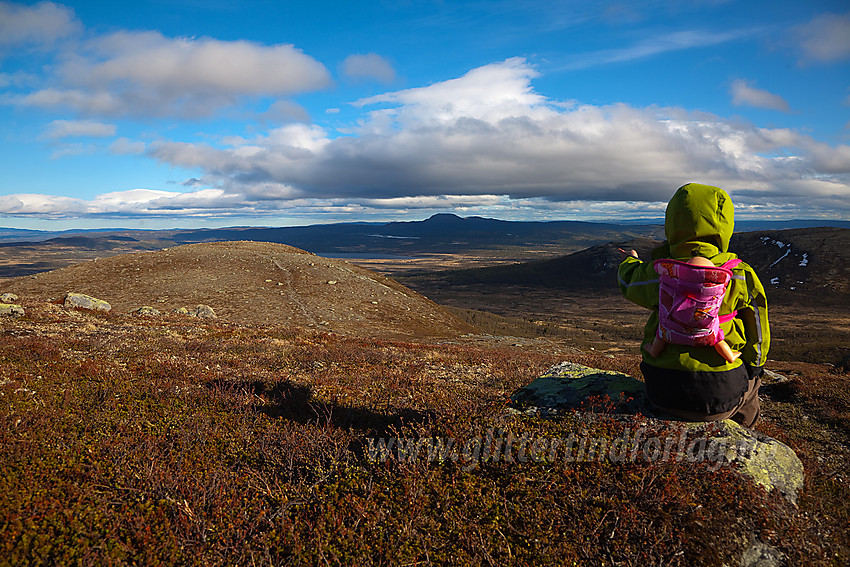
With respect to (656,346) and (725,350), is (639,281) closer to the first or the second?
(656,346)

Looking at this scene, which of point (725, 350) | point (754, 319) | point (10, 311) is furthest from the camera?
point (10, 311)

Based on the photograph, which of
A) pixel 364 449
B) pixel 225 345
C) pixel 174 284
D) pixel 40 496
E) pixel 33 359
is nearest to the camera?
pixel 40 496

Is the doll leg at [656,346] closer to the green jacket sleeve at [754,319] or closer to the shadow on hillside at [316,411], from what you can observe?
the green jacket sleeve at [754,319]

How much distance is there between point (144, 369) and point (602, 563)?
439 inches

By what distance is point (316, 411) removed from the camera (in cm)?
828

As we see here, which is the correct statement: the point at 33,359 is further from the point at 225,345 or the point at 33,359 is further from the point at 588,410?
the point at 588,410

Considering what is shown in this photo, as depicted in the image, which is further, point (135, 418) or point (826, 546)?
point (135, 418)

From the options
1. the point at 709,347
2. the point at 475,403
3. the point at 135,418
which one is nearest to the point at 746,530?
the point at 709,347

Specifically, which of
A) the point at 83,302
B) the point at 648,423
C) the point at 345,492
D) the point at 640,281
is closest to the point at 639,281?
the point at 640,281

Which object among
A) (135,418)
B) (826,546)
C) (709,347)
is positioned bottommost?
(826,546)

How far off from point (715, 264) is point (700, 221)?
551mm

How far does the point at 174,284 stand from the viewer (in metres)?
36.1

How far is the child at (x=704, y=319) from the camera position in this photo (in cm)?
482

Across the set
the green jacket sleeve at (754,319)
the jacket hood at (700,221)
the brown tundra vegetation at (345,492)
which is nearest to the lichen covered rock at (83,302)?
the brown tundra vegetation at (345,492)
